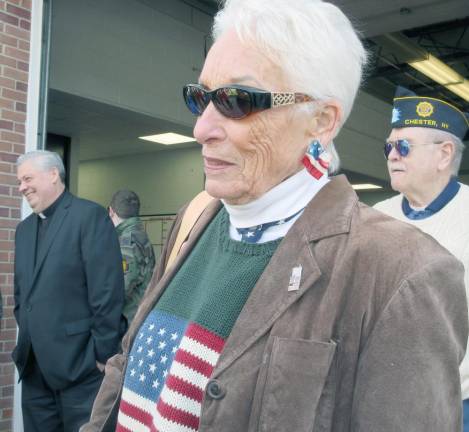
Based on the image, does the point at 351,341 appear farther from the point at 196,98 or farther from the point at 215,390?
the point at 196,98

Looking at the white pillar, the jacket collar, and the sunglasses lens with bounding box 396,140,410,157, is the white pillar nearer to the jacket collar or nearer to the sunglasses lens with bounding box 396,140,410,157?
the sunglasses lens with bounding box 396,140,410,157

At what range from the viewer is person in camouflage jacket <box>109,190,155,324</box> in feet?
15.6

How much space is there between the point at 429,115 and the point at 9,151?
3.18 m

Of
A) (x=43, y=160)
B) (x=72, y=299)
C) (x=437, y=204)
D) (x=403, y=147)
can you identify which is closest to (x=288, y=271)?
(x=437, y=204)

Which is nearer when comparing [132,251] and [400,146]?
[400,146]

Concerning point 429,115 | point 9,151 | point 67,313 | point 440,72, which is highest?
point 440,72

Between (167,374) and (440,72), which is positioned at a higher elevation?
(440,72)

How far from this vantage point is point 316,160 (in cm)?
141

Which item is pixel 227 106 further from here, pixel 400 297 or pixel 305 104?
pixel 400 297

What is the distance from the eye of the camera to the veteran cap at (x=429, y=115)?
302 cm

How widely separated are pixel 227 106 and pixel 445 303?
0.63 metres

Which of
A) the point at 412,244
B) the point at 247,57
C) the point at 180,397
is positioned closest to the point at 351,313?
the point at 412,244

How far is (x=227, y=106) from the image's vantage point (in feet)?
4.46

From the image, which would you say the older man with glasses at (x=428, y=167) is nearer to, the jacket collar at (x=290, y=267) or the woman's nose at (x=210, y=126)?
the jacket collar at (x=290, y=267)
